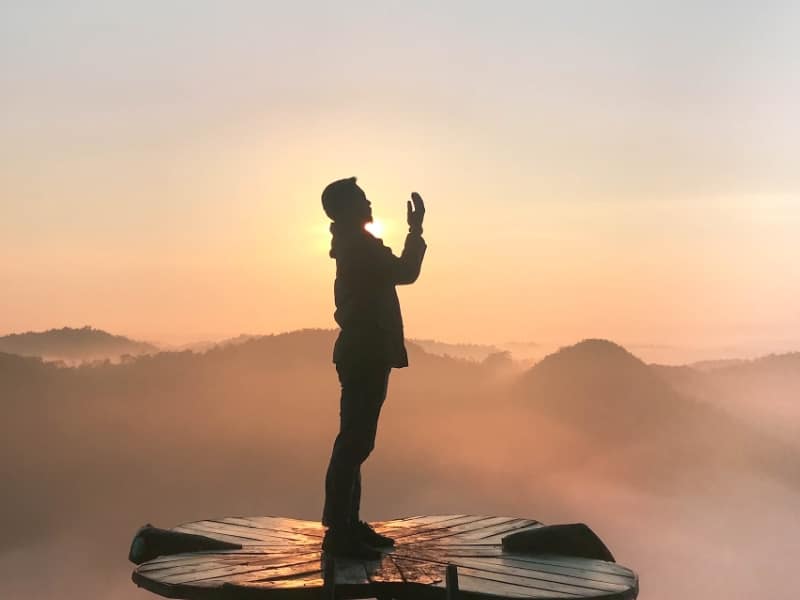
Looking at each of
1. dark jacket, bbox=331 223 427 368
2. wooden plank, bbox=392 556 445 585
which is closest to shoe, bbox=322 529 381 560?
wooden plank, bbox=392 556 445 585

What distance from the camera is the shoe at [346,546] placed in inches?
266

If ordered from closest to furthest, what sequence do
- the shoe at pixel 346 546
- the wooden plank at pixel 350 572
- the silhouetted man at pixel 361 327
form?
the wooden plank at pixel 350 572, the shoe at pixel 346 546, the silhouetted man at pixel 361 327

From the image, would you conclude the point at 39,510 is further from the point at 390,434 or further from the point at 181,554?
the point at 181,554

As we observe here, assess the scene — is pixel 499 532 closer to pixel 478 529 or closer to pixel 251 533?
pixel 478 529

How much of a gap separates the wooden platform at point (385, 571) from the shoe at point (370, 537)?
0.39 feet

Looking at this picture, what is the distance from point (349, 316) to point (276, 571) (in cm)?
210

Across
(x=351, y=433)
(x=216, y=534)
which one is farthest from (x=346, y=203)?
(x=216, y=534)

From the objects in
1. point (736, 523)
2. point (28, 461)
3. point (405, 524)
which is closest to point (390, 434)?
point (28, 461)

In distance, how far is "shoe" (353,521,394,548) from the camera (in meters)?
7.19

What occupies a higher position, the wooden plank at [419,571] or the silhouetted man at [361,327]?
the silhouetted man at [361,327]

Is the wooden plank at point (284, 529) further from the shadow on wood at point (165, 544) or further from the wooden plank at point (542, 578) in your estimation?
the wooden plank at point (542, 578)

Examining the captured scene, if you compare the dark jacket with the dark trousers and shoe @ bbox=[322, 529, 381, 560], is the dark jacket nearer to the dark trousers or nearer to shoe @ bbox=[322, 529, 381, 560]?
the dark trousers

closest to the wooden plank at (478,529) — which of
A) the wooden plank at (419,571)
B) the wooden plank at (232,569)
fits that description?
the wooden plank at (419,571)

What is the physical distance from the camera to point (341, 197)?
733 centimetres
